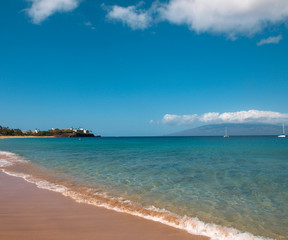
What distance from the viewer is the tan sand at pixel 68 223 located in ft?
16.0

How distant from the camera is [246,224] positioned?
19.2 ft

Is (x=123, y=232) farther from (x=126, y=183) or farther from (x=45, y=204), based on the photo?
(x=126, y=183)

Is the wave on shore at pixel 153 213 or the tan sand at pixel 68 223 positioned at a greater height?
the tan sand at pixel 68 223

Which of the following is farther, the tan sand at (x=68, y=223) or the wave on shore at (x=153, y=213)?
the wave on shore at (x=153, y=213)

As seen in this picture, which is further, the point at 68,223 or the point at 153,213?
the point at 153,213

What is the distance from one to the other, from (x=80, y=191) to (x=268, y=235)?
22.9 ft

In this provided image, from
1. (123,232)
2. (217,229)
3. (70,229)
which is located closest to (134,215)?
(123,232)

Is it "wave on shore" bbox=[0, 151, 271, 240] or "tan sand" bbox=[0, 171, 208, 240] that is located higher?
"tan sand" bbox=[0, 171, 208, 240]

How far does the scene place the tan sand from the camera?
4.88 meters

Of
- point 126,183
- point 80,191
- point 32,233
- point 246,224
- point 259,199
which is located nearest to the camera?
point 32,233

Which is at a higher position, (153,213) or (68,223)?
(68,223)

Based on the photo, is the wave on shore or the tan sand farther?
the wave on shore

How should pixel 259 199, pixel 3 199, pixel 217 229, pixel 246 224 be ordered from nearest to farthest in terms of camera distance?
pixel 217 229 → pixel 246 224 → pixel 3 199 → pixel 259 199

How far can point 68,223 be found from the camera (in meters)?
5.59
